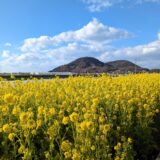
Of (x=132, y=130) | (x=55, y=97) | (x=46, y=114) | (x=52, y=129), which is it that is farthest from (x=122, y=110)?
(x=52, y=129)

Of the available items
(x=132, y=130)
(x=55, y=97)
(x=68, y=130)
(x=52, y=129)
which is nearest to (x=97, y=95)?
(x=55, y=97)

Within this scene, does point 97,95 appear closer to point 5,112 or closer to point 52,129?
point 5,112

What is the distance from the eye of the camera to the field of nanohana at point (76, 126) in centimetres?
575

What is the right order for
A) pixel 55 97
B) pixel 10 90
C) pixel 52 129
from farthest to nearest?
pixel 10 90, pixel 55 97, pixel 52 129

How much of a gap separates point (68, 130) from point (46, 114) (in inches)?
22.8

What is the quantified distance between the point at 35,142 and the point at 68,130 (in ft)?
1.93

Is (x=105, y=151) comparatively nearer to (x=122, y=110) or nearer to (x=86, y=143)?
(x=86, y=143)

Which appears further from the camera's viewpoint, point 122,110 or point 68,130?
point 122,110

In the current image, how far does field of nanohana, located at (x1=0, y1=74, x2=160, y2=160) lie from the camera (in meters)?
5.75

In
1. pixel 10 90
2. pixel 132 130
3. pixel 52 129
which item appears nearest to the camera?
pixel 52 129

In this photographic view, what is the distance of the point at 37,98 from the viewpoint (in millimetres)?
8336

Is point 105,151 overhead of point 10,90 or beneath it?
beneath

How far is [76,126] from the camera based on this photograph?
594 centimetres

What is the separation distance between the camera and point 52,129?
18.8ft
